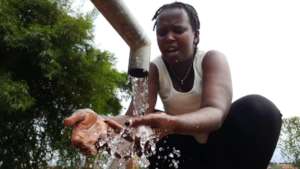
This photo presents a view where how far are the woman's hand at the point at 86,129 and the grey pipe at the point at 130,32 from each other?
35cm

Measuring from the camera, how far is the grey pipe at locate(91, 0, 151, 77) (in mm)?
1318

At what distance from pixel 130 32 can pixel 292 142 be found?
332 inches

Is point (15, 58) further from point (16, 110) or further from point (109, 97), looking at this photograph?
point (109, 97)

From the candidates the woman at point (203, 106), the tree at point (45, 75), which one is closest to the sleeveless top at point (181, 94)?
the woman at point (203, 106)

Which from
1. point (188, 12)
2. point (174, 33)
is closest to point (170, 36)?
point (174, 33)

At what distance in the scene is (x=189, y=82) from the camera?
1716mm

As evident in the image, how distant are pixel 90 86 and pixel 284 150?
144 inches

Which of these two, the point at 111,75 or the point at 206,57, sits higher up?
the point at 111,75

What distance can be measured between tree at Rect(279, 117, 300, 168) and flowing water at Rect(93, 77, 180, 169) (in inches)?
320

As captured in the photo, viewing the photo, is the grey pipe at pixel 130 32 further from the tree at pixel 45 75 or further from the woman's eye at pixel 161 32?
the tree at pixel 45 75

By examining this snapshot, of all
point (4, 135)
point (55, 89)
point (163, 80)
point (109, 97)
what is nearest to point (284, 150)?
point (109, 97)

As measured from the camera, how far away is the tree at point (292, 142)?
9422mm

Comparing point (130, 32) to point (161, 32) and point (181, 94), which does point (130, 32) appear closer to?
point (161, 32)

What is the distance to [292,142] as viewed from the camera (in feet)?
31.1
